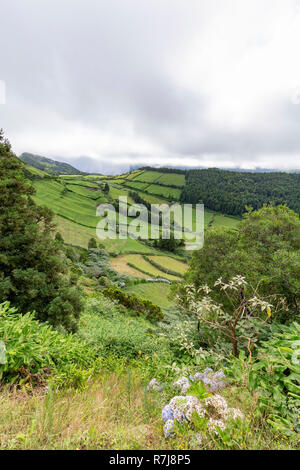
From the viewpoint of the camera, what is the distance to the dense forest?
3925 inches

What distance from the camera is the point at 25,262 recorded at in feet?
24.3

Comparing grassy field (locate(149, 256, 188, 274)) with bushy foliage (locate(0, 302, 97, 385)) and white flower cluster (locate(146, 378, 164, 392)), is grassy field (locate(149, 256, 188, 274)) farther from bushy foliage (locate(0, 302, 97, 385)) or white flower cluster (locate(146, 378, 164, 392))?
bushy foliage (locate(0, 302, 97, 385))

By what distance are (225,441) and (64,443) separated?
4.98 feet

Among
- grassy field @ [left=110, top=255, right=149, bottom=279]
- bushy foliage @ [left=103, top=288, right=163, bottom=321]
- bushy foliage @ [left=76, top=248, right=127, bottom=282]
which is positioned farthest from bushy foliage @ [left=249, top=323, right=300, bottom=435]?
grassy field @ [left=110, top=255, right=149, bottom=279]

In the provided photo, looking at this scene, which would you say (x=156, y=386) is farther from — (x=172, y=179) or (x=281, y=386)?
(x=172, y=179)

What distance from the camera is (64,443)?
191 cm

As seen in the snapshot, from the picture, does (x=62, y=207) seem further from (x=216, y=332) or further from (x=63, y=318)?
(x=216, y=332)

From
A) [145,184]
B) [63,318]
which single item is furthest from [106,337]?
[145,184]

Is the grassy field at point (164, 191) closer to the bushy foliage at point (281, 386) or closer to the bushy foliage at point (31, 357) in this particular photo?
the bushy foliage at point (31, 357)

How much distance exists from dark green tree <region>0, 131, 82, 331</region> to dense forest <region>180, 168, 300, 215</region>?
95369 mm

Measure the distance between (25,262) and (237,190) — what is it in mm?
131022

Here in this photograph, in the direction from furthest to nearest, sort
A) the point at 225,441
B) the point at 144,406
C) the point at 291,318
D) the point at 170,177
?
1. the point at 170,177
2. the point at 291,318
3. the point at 144,406
4. the point at 225,441

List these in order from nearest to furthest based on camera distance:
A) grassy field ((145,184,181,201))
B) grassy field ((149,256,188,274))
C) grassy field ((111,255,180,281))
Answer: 1. grassy field ((111,255,180,281))
2. grassy field ((149,256,188,274))
3. grassy field ((145,184,181,201))

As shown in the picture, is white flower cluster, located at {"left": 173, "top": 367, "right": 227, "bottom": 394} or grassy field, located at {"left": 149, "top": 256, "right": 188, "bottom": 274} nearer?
white flower cluster, located at {"left": 173, "top": 367, "right": 227, "bottom": 394}
